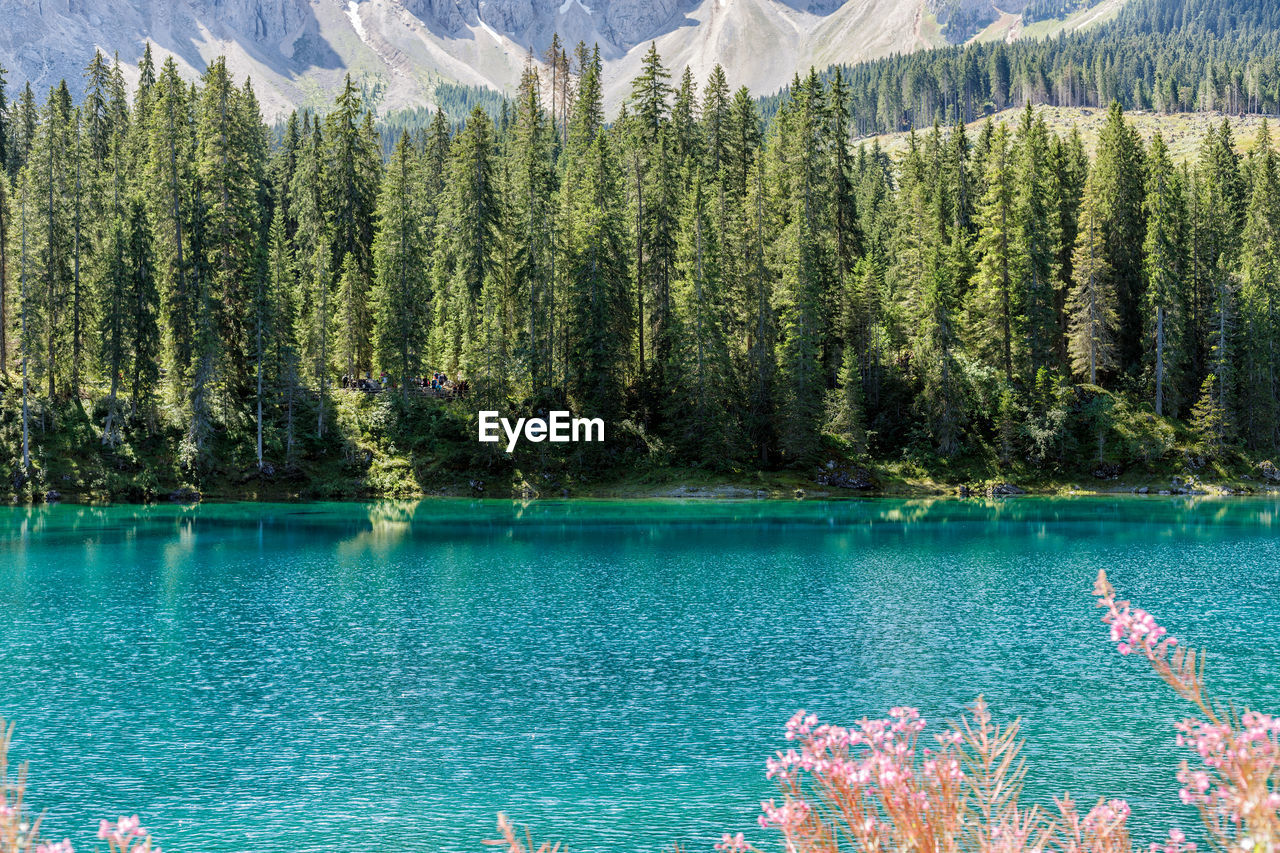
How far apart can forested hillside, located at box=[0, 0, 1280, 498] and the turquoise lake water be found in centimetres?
1357

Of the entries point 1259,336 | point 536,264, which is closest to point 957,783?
point 536,264

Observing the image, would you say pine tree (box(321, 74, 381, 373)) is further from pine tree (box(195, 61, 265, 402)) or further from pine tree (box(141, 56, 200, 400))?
pine tree (box(141, 56, 200, 400))

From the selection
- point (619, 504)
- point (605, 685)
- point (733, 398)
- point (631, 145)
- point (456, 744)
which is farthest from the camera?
point (631, 145)

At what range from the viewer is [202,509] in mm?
59594

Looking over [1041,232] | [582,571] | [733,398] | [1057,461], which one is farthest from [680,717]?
[1041,232]

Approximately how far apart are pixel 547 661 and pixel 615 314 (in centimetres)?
4451

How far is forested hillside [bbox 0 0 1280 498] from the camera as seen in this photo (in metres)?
65.4

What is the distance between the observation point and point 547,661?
1099 inches

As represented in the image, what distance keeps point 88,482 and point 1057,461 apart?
57.7 meters

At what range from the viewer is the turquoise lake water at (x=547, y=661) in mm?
17953

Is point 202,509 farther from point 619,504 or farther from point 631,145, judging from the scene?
point 631,145

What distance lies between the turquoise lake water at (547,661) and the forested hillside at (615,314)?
1357 cm

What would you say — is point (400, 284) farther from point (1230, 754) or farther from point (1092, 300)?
point (1230, 754)

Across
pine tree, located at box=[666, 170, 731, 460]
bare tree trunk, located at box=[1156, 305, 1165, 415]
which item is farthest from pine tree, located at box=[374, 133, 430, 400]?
bare tree trunk, located at box=[1156, 305, 1165, 415]
